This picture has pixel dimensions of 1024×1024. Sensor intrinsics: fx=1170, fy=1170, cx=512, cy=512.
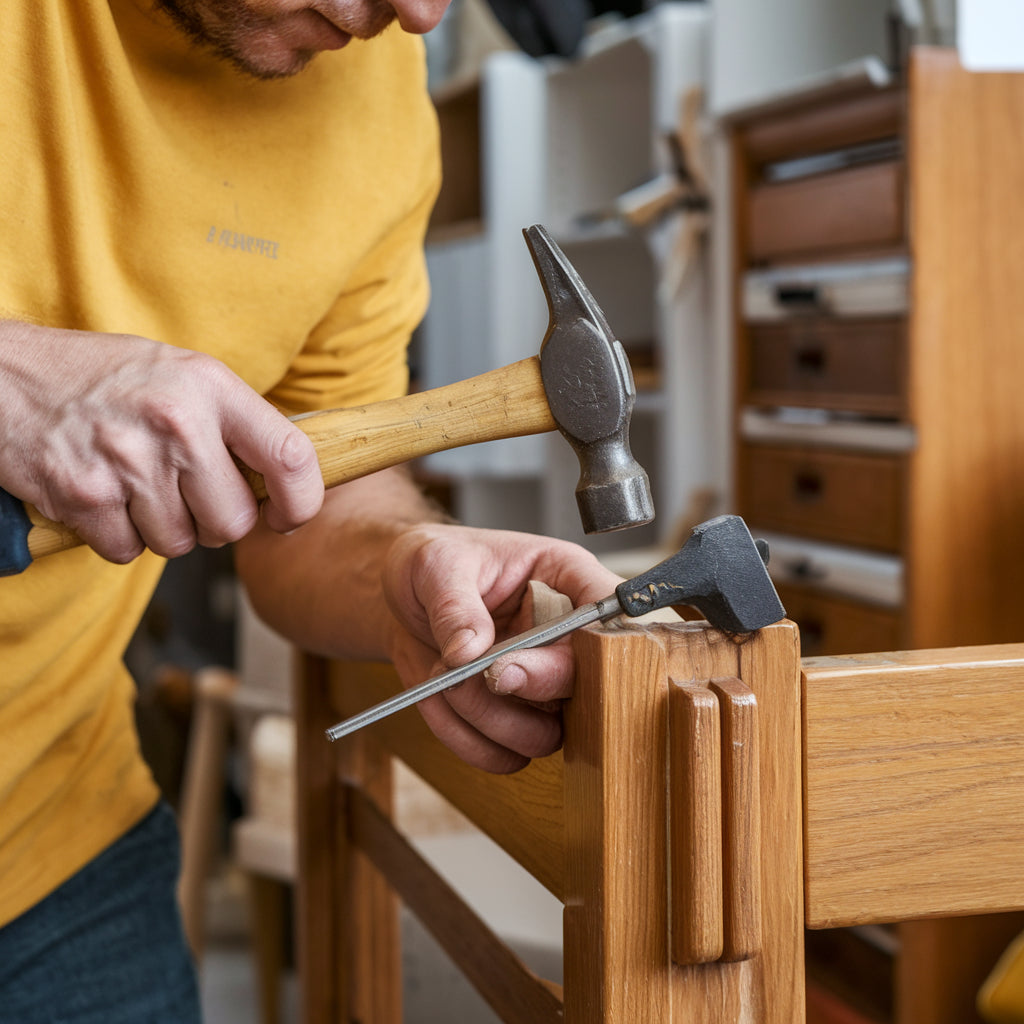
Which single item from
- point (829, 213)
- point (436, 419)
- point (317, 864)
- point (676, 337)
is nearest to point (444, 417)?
point (436, 419)

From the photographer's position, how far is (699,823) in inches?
18.9

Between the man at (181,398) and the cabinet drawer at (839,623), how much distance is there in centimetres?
92

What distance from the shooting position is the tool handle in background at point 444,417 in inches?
26.8

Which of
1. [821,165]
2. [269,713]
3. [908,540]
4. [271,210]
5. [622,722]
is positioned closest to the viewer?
[622,722]

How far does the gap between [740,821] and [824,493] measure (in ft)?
4.60

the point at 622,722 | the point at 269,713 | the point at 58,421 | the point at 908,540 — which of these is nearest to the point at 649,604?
the point at 622,722

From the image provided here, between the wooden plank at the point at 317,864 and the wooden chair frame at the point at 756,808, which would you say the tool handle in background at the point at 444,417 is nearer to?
the wooden chair frame at the point at 756,808

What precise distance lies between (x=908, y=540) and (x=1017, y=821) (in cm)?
114

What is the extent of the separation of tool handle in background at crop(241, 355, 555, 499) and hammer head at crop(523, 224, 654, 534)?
0.01 meters

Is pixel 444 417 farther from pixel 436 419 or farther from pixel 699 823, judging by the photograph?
pixel 699 823

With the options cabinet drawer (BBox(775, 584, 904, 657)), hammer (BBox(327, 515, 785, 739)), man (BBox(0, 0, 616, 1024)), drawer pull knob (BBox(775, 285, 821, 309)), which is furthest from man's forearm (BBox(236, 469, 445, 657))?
drawer pull knob (BBox(775, 285, 821, 309))

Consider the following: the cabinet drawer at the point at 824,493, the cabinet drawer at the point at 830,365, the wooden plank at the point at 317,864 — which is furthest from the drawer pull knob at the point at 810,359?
the wooden plank at the point at 317,864

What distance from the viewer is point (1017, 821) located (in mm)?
531

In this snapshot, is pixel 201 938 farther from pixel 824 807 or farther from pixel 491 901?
pixel 824 807
